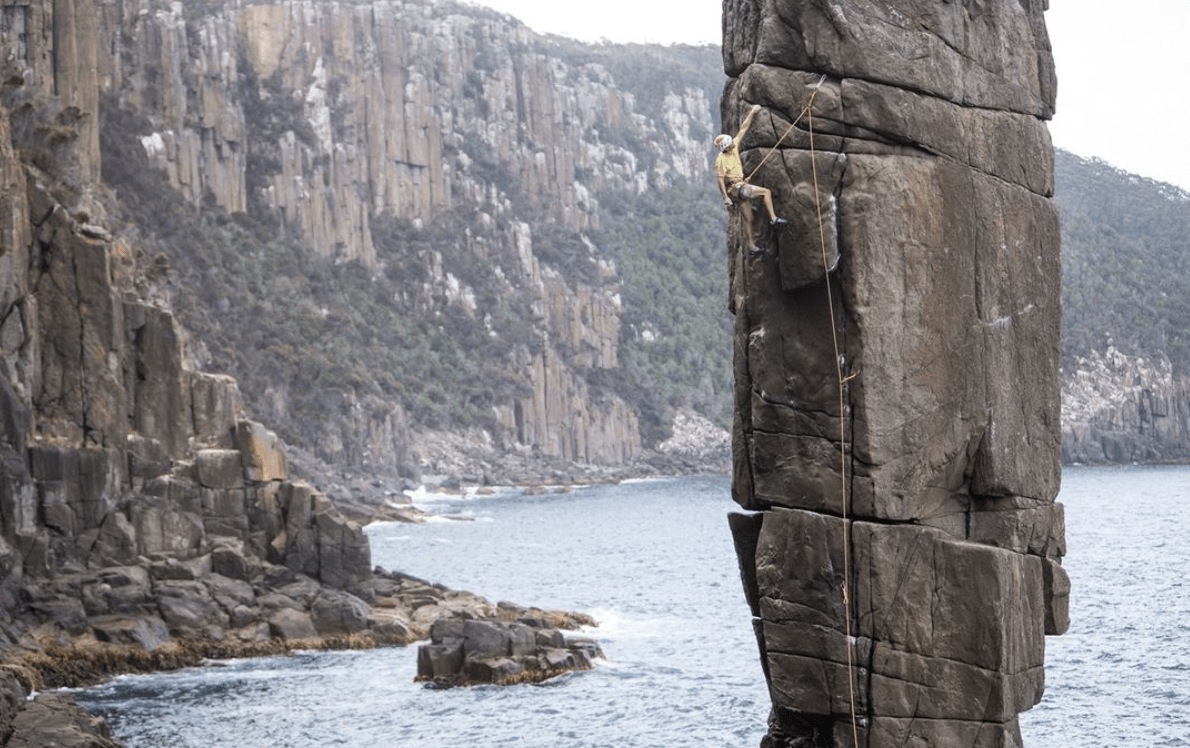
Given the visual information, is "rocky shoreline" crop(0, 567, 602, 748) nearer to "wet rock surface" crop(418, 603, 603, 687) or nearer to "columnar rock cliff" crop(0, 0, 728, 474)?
"wet rock surface" crop(418, 603, 603, 687)

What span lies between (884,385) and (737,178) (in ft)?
8.13

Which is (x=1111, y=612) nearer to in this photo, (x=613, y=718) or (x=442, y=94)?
(x=613, y=718)

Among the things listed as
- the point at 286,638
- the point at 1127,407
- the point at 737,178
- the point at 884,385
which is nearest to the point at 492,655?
the point at 286,638

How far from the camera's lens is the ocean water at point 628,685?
1427 inches

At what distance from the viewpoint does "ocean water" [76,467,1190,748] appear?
36250 mm

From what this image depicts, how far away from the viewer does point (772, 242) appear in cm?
1520

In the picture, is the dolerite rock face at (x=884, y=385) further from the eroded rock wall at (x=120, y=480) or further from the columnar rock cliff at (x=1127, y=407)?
the columnar rock cliff at (x=1127, y=407)

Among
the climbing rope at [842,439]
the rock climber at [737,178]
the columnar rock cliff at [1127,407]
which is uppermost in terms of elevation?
the rock climber at [737,178]

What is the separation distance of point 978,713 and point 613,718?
24.4 m

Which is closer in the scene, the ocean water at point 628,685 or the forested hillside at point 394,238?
the ocean water at point 628,685

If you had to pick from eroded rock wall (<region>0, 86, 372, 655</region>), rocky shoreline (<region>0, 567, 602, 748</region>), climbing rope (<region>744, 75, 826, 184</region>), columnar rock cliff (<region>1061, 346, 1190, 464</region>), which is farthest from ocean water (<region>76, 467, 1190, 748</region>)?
columnar rock cliff (<region>1061, 346, 1190, 464</region>)

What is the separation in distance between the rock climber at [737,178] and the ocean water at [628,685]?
2258 cm

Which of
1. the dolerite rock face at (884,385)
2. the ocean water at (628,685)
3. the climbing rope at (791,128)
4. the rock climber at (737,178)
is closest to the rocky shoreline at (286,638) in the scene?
the ocean water at (628,685)

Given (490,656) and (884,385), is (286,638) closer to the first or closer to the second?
(490,656)
